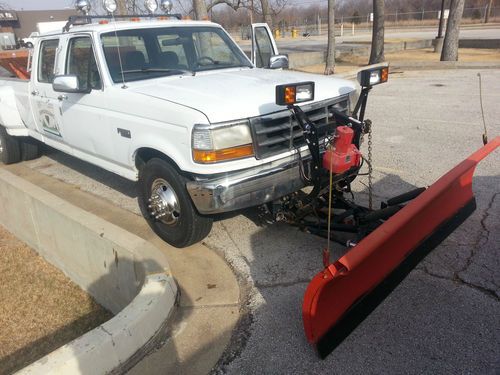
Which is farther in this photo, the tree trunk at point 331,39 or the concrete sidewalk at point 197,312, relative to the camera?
the tree trunk at point 331,39

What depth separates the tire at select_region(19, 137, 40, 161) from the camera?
7355 mm

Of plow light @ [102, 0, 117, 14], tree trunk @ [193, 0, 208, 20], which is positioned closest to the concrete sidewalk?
plow light @ [102, 0, 117, 14]

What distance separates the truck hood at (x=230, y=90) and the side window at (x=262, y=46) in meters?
1.62

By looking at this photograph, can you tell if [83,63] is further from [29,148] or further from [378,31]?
[378,31]

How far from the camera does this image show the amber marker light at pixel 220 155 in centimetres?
348

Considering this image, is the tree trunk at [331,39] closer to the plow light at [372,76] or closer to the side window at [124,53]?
the side window at [124,53]

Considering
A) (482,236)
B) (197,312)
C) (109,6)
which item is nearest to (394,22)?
(109,6)

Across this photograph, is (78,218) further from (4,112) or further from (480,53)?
(480,53)

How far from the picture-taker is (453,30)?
16734 millimetres

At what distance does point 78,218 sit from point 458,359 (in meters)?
3.26

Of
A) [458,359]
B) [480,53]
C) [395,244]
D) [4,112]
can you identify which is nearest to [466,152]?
[395,244]

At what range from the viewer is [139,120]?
3984 mm

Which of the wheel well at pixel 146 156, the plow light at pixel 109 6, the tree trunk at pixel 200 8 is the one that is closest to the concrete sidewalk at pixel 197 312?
the wheel well at pixel 146 156

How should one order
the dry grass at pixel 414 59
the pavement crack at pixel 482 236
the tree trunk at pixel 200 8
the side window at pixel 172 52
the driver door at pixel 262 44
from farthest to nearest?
the dry grass at pixel 414 59
the tree trunk at pixel 200 8
the driver door at pixel 262 44
the side window at pixel 172 52
the pavement crack at pixel 482 236
